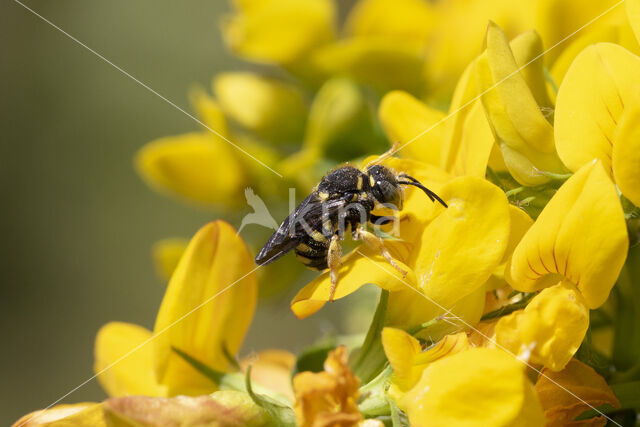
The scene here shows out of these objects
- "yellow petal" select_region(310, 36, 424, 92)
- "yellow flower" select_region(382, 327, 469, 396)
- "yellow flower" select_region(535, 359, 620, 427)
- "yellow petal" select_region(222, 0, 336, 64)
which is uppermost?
"yellow petal" select_region(222, 0, 336, 64)

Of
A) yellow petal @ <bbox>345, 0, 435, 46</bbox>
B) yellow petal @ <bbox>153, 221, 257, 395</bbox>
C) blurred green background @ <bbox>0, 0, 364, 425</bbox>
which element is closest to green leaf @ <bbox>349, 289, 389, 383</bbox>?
yellow petal @ <bbox>153, 221, 257, 395</bbox>

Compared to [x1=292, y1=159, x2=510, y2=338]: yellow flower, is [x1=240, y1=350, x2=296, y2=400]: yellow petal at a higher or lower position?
lower

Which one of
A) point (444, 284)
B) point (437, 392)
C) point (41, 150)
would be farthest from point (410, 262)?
point (41, 150)

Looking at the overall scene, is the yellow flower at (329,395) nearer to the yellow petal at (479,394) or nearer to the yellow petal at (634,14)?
the yellow petal at (479,394)

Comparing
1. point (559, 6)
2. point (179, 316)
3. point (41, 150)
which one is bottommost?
point (179, 316)

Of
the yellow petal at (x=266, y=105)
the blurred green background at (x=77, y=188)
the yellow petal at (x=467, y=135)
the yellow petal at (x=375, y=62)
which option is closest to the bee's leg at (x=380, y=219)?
the yellow petal at (x=467, y=135)

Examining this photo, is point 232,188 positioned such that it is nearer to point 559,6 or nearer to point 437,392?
point 559,6

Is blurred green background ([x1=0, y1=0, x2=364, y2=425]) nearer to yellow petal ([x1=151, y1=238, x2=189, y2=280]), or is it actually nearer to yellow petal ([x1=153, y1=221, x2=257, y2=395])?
yellow petal ([x1=151, y1=238, x2=189, y2=280])
